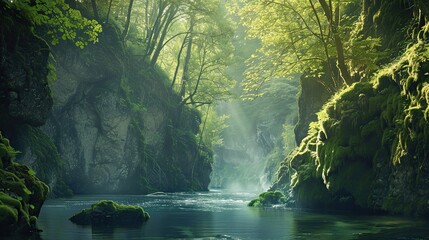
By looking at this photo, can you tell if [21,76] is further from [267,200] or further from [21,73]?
[267,200]

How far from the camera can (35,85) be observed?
22969 mm

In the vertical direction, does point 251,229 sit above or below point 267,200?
below

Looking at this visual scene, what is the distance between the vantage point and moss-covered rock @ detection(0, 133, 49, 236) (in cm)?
1148

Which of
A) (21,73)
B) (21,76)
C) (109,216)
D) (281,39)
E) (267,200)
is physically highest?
(281,39)

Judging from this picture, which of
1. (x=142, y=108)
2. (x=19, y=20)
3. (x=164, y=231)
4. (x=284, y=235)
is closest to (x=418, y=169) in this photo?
(x=284, y=235)

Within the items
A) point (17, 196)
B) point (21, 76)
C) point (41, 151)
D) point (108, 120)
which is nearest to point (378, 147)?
point (17, 196)

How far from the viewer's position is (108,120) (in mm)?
39594

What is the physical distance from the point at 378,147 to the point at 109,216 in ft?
34.1

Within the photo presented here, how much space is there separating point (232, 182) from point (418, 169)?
78222 mm

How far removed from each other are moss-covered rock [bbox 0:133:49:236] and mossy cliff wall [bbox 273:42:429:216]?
455 inches

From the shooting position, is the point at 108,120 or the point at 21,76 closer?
the point at 21,76

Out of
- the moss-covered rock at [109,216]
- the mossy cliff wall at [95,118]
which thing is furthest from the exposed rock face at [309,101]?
the moss-covered rock at [109,216]

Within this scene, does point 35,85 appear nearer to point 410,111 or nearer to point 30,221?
point 30,221

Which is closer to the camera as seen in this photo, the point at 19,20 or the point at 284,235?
the point at 284,235
